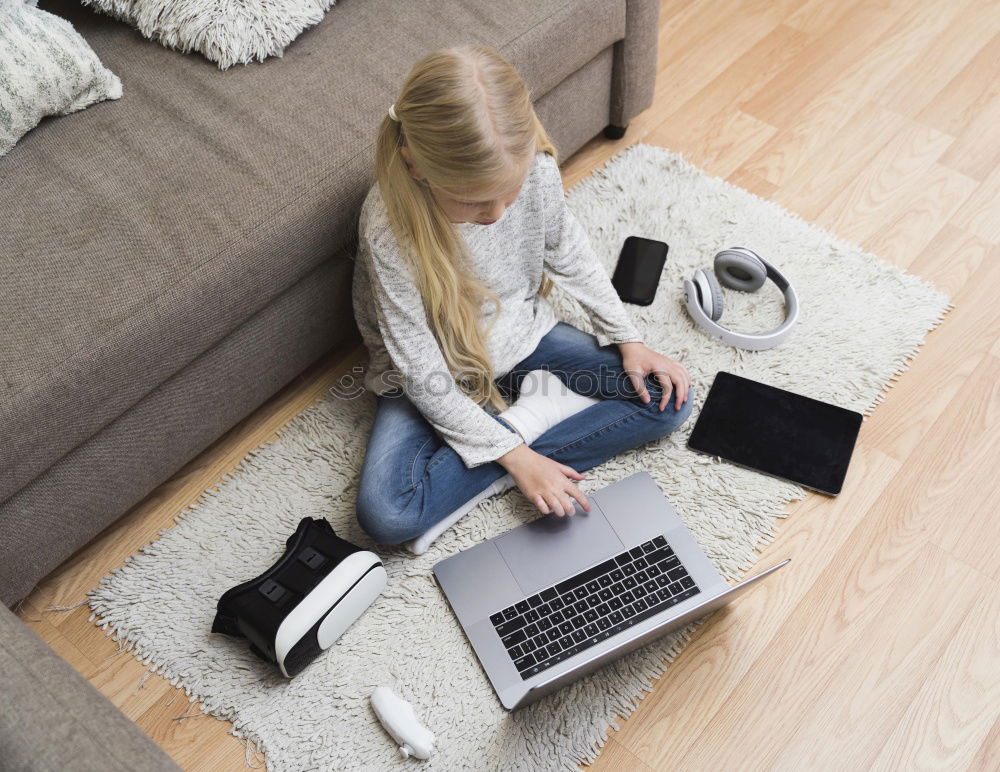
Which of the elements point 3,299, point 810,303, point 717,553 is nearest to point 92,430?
Answer: point 3,299

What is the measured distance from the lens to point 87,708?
2.64 ft

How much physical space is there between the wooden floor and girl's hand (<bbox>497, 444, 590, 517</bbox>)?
0.87 ft

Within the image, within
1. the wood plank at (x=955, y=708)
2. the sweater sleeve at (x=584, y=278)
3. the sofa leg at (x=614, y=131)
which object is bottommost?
the wood plank at (x=955, y=708)

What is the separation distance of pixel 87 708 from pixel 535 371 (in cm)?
77

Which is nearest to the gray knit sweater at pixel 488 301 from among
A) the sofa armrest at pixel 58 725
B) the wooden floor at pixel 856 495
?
the wooden floor at pixel 856 495

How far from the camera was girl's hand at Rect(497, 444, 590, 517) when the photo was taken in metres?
1.21

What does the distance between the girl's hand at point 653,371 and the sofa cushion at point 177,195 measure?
18.0 inches

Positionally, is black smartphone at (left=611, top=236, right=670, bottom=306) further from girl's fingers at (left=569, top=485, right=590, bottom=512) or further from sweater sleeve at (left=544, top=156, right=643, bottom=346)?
girl's fingers at (left=569, top=485, right=590, bottom=512)

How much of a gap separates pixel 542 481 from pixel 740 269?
568mm

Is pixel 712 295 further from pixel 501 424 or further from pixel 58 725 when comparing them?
pixel 58 725

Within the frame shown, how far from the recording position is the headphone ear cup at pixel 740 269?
4.83ft

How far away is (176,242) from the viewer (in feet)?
3.68

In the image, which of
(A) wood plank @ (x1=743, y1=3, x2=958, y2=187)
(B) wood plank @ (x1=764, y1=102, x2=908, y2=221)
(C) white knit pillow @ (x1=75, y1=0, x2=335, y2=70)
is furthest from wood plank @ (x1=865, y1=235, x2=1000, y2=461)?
(C) white knit pillow @ (x1=75, y1=0, x2=335, y2=70)

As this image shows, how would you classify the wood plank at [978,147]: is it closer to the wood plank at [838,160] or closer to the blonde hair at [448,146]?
the wood plank at [838,160]
